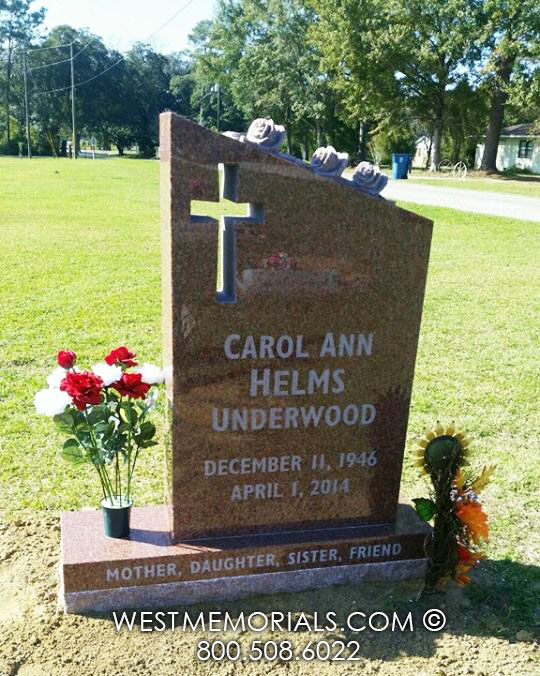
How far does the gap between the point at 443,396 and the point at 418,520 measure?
242 centimetres

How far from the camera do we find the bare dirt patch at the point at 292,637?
281 cm

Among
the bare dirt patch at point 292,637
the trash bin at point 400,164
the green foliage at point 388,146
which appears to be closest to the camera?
the bare dirt patch at point 292,637

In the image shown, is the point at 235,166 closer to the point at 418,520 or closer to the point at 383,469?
the point at 383,469

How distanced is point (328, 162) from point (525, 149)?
51224 mm

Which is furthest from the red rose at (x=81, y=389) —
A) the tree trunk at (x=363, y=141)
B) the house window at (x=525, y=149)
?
the house window at (x=525, y=149)

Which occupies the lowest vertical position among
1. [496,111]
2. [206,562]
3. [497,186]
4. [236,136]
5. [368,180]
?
[206,562]

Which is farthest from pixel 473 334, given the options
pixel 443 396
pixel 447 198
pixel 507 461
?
pixel 447 198

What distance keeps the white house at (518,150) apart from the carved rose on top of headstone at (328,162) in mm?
48113

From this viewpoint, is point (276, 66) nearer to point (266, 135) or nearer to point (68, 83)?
point (68, 83)

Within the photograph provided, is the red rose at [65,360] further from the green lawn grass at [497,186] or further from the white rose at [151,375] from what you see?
the green lawn grass at [497,186]

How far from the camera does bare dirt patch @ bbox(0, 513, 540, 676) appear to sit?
2812mm

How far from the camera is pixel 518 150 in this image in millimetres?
49781

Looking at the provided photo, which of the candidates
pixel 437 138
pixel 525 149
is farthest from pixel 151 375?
pixel 525 149

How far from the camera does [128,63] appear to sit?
72.9 m
